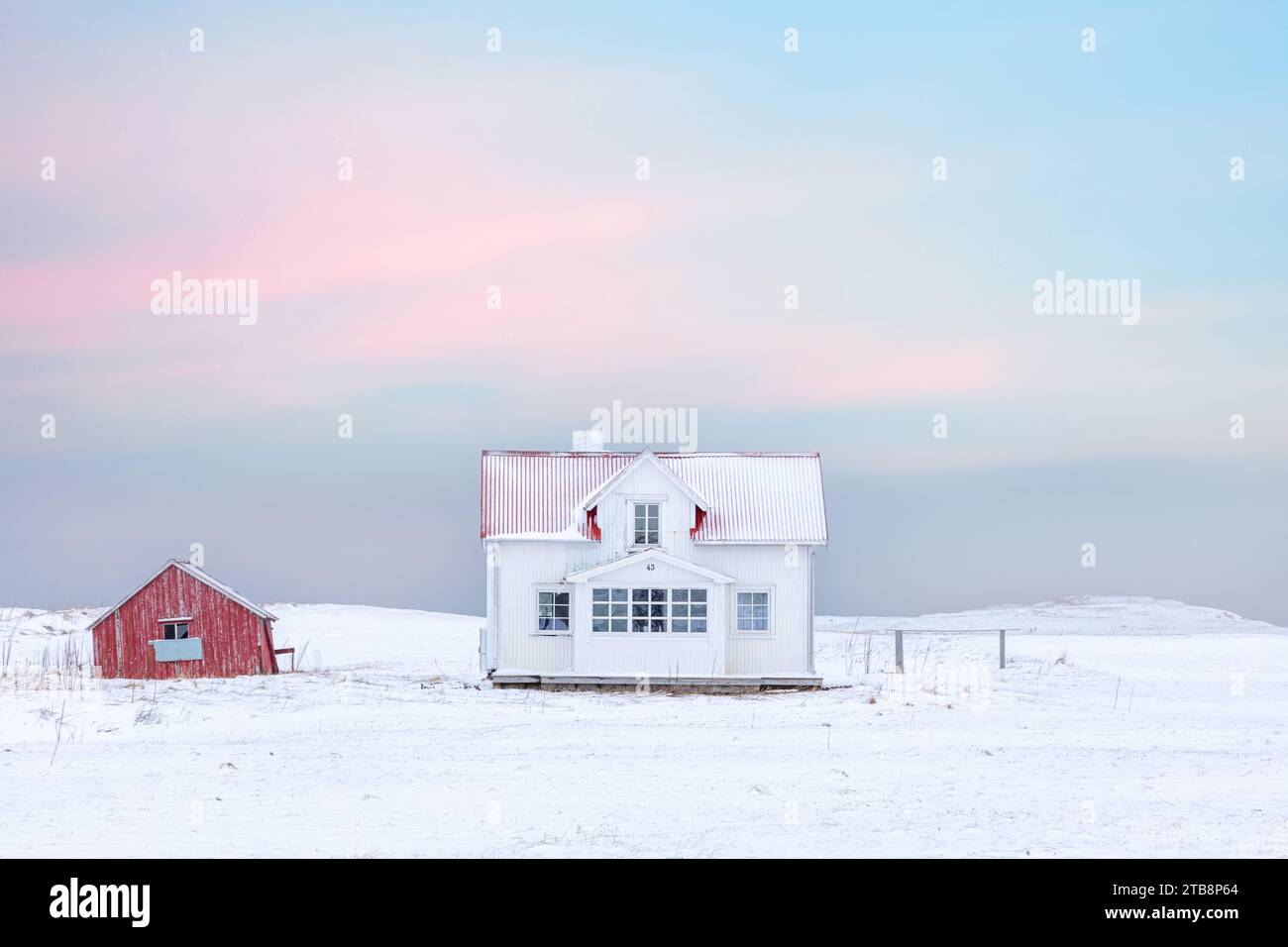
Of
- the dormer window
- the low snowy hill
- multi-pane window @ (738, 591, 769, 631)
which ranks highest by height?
the dormer window

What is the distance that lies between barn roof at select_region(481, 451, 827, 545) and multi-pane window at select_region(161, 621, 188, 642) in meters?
6.91

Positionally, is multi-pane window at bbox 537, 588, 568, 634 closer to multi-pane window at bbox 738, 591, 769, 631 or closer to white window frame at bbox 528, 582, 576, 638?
white window frame at bbox 528, 582, 576, 638

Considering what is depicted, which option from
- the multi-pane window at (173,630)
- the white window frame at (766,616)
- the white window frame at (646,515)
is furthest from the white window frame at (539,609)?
the multi-pane window at (173,630)

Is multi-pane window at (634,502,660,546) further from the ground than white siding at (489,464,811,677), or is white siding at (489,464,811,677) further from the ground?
multi-pane window at (634,502,660,546)

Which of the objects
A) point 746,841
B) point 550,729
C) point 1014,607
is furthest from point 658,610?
point 1014,607

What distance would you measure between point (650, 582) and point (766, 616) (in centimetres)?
273

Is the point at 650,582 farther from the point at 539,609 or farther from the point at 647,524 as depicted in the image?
the point at 539,609

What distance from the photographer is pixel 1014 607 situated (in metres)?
69.1

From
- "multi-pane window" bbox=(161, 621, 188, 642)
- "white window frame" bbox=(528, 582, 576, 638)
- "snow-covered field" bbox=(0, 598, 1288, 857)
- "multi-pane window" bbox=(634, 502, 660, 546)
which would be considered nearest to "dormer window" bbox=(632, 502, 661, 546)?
"multi-pane window" bbox=(634, 502, 660, 546)

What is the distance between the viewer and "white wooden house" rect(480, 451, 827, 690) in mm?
31047

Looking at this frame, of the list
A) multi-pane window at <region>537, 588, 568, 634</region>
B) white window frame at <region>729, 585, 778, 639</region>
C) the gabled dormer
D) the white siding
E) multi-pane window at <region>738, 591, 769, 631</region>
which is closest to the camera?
the white siding

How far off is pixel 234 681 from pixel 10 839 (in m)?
15.2
